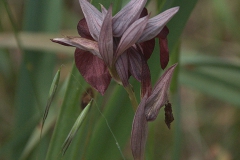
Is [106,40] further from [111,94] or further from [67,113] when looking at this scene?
[111,94]

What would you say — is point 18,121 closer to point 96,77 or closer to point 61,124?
point 61,124

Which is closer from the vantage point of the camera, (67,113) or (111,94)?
(67,113)

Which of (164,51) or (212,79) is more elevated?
(164,51)

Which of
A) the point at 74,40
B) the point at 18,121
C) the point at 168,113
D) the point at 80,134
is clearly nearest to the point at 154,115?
the point at 168,113

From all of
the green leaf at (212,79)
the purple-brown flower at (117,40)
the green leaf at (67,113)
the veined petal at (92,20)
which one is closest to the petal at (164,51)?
the purple-brown flower at (117,40)

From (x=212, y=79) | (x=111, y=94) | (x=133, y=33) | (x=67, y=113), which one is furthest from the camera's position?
(x=212, y=79)

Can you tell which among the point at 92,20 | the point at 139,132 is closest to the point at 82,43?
the point at 92,20

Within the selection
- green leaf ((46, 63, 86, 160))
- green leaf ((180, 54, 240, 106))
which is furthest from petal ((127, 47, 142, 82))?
green leaf ((180, 54, 240, 106))
